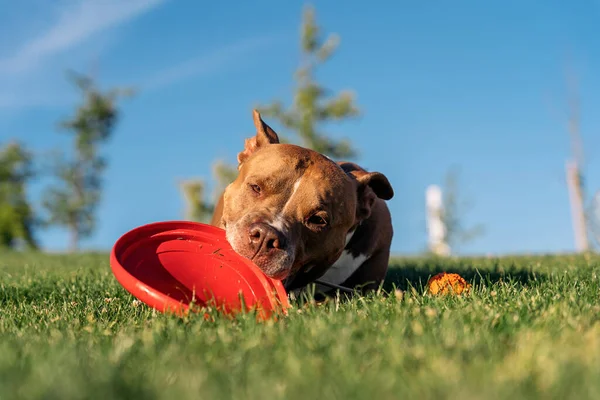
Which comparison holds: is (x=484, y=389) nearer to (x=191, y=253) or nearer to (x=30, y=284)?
(x=191, y=253)

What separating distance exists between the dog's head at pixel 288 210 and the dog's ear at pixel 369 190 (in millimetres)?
127

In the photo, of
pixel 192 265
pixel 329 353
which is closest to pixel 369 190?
pixel 192 265

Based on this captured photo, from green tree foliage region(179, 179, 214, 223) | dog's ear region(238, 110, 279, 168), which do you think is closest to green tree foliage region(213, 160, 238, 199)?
green tree foliage region(179, 179, 214, 223)

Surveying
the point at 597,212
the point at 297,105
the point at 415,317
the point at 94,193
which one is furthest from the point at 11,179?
the point at 415,317

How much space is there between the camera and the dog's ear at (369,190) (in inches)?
214

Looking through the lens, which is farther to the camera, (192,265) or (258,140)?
(258,140)

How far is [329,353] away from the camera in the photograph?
104 inches

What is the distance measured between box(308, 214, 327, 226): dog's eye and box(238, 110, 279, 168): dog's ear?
104 centimetres

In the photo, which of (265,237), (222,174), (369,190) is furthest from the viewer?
(222,174)

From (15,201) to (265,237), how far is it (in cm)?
2947

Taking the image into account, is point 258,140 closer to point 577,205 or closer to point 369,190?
point 369,190

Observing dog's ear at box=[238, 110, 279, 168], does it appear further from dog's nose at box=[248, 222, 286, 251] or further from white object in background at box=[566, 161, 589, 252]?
white object in background at box=[566, 161, 589, 252]

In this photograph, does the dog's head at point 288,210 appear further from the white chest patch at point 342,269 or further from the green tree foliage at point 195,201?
the green tree foliage at point 195,201

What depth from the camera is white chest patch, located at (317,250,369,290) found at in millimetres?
5383
